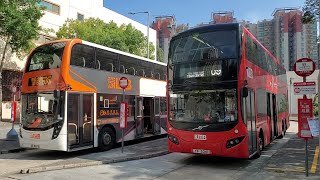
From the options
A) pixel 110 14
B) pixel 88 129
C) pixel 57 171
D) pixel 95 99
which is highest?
pixel 110 14

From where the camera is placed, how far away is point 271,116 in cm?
1527

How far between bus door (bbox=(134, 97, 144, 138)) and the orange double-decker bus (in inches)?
34.4

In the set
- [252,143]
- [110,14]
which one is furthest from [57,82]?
[110,14]

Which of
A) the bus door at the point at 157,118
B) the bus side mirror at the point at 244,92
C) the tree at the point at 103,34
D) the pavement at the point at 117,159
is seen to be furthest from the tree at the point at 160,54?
the bus side mirror at the point at 244,92

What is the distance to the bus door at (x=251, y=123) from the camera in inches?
420

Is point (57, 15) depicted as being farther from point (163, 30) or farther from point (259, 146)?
point (259, 146)

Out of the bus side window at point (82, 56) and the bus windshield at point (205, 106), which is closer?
the bus windshield at point (205, 106)

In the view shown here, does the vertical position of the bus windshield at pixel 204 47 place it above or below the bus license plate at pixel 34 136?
above

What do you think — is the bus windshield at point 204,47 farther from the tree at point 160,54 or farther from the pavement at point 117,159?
the tree at point 160,54

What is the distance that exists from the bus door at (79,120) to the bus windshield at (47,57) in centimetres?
129

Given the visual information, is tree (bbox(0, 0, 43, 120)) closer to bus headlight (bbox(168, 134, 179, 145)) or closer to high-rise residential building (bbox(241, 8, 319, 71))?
bus headlight (bbox(168, 134, 179, 145))

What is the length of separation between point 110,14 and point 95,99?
34.1 m

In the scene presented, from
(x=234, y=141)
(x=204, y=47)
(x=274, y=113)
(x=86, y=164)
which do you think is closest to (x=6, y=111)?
(x=86, y=164)

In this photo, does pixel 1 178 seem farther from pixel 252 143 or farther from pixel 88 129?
pixel 252 143
